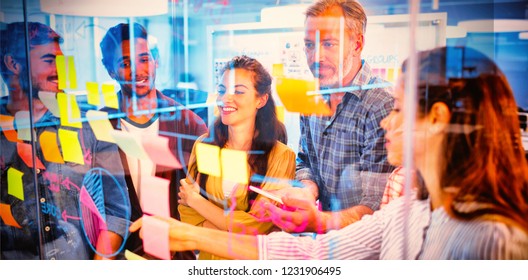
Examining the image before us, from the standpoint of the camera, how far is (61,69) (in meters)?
2.87

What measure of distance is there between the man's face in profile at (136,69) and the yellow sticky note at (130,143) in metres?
0.22

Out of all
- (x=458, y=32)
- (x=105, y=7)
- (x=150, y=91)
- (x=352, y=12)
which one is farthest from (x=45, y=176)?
(x=458, y=32)

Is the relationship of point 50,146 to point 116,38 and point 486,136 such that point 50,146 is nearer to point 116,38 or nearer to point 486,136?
point 116,38

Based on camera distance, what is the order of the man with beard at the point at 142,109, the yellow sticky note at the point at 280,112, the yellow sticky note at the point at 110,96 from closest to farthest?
the yellow sticky note at the point at 280,112, the man with beard at the point at 142,109, the yellow sticky note at the point at 110,96

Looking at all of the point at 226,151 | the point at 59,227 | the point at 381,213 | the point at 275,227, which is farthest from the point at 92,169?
the point at 381,213

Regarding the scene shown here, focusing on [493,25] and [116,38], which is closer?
[493,25]

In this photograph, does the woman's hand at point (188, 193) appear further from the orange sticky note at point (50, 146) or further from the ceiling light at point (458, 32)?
the ceiling light at point (458, 32)

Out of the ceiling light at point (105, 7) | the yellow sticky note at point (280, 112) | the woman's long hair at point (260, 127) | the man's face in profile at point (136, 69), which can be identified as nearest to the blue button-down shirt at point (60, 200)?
the man's face in profile at point (136, 69)

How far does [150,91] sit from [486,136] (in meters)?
1.65

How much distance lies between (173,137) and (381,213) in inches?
43.8

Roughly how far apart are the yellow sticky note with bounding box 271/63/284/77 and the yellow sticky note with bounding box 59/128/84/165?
120cm

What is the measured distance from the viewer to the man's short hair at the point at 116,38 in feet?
8.81

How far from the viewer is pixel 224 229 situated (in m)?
2.63
